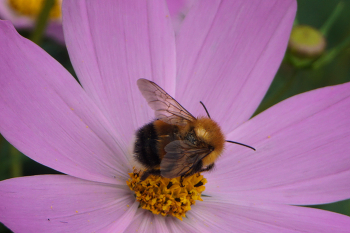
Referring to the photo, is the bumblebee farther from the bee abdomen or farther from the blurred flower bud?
the blurred flower bud

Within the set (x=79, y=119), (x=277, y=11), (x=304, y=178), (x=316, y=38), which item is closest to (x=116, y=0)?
(x=79, y=119)

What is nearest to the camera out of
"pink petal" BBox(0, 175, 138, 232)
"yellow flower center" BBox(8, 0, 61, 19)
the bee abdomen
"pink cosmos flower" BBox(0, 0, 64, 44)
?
"pink petal" BBox(0, 175, 138, 232)

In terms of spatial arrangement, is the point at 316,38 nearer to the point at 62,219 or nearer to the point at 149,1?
the point at 149,1

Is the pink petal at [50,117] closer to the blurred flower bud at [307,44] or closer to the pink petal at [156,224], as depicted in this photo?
the pink petal at [156,224]

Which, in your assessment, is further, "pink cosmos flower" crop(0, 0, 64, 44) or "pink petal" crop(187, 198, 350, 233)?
"pink cosmos flower" crop(0, 0, 64, 44)

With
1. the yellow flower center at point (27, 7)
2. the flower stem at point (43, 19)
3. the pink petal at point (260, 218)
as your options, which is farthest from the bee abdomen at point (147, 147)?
the yellow flower center at point (27, 7)

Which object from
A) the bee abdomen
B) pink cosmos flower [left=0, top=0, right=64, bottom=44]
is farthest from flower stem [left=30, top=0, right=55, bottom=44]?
the bee abdomen
